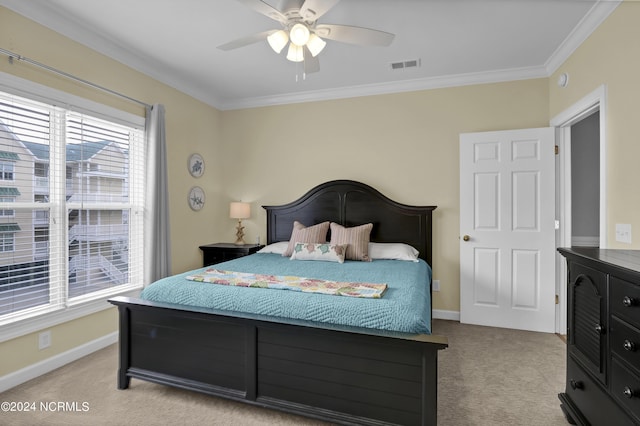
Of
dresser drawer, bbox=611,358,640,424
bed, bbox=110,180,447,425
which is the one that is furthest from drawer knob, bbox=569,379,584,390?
bed, bbox=110,180,447,425

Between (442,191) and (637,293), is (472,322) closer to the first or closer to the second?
(442,191)

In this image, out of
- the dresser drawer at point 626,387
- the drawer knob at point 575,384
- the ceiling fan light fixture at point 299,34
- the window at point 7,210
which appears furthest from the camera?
the window at point 7,210

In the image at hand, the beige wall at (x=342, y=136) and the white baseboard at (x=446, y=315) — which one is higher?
the beige wall at (x=342, y=136)

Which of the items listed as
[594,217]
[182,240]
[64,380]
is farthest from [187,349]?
[594,217]

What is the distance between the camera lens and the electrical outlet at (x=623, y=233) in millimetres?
2064

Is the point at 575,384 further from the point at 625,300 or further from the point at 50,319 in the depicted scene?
the point at 50,319

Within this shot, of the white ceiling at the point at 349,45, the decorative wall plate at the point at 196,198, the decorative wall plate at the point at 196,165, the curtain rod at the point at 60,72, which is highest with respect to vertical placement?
the white ceiling at the point at 349,45

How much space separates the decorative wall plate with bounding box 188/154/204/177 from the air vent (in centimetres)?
252

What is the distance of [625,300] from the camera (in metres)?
A: 1.33

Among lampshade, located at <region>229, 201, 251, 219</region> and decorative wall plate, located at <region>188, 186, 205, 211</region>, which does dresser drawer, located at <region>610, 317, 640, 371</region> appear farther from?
decorative wall plate, located at <region>188, 186, 205, 211</region>

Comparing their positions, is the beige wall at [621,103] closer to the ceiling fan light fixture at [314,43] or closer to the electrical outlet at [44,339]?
the ceiling fan light fixture at [314,43]

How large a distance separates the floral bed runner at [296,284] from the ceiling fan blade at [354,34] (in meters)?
1.62

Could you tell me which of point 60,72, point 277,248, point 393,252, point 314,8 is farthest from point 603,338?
point 60,72

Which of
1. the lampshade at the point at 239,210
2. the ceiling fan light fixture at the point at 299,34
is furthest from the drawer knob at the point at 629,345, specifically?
the lampshade at the point at 239,210
